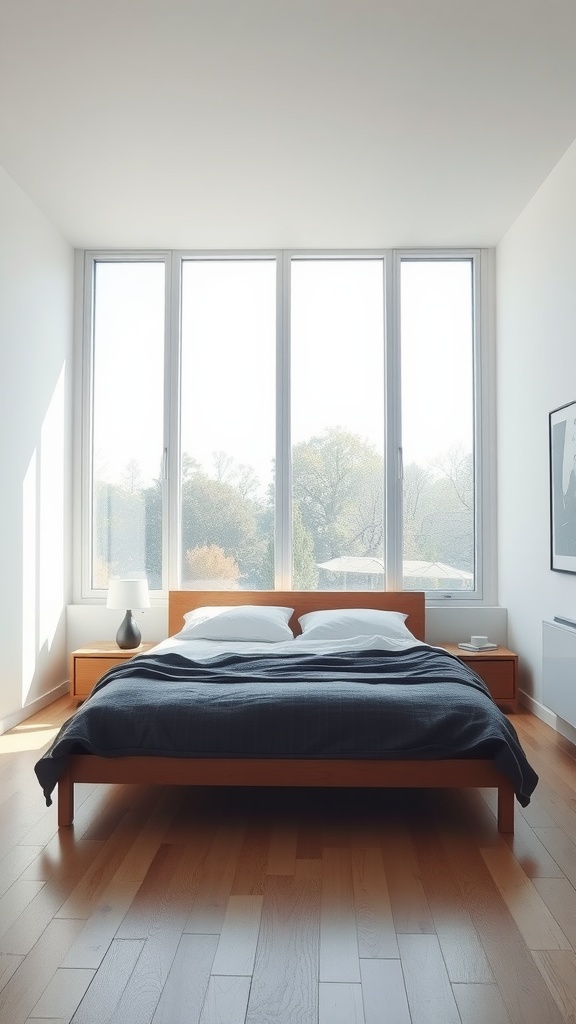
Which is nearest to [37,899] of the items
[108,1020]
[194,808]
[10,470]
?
[108,1020]

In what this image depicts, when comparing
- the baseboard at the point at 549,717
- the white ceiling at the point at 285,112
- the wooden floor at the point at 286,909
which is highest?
the white ceiling at the point at 285,112

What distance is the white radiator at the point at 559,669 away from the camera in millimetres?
3879

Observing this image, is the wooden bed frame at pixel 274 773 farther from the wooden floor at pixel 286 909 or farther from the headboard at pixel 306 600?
the headboard at pixel 306 600

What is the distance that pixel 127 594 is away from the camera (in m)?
5.02

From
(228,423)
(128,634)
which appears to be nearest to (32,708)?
(128,634)

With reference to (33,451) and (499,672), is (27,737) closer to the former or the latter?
(33,451)

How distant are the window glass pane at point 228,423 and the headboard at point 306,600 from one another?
246 millimetres

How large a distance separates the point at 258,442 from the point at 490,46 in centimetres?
290

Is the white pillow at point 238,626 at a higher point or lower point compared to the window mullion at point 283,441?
lower

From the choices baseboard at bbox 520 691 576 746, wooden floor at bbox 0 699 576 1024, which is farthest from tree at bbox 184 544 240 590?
wooden floor at bbox 0 699 576 1024

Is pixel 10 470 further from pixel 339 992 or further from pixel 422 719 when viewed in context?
pixel 339 992

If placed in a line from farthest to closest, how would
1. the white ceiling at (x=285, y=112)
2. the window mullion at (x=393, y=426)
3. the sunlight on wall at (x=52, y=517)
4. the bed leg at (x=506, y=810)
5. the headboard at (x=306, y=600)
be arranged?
1. the window mullion at (x=393, y=426)
2. the headboard at (x=306, y=600)
3. the sunlight on wall at (x=52, y=517)
4. the white ceiling at (x=285, y=112)
5. the bed leg at (x=506, y=810)

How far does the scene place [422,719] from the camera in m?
2.97

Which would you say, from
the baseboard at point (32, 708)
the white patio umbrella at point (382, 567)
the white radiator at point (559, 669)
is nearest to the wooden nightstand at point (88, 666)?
the baseboard at point (32, 708)
